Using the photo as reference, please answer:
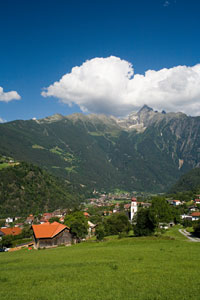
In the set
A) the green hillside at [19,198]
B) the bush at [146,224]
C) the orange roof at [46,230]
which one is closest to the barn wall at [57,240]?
the orange roof at [46,230]

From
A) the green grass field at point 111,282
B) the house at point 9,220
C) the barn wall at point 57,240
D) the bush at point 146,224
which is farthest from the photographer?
the house at point 9,220

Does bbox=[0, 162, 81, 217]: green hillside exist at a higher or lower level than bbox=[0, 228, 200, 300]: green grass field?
lower

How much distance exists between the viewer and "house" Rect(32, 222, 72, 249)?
62.9m

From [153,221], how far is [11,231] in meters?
76.1

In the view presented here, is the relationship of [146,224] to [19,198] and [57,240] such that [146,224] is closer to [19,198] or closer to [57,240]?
[57,240]

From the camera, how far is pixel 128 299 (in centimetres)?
1388

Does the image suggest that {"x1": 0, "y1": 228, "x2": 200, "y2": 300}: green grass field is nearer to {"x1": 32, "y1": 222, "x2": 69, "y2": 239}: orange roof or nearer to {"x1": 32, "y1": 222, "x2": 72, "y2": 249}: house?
{"x1": 32, "y1": 222, "x2": 69, "y2": 239}: orange roof

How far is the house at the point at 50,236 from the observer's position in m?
62.9

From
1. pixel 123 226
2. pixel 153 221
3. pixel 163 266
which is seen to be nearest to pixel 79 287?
pixel 163 266

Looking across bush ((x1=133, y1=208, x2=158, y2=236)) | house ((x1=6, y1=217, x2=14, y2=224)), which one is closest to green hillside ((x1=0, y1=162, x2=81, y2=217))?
house ((x1=6, y1=217, x2=14, y2=224))

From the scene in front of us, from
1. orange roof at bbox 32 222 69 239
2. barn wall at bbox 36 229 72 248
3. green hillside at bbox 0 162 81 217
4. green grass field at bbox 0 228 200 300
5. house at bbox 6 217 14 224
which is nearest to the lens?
green grass field at bbox 0 228 200 300

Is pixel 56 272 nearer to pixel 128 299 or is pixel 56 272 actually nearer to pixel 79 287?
pixel 79 287

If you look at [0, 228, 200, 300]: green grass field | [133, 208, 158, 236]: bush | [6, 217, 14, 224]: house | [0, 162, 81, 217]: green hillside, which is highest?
[0, 228, 200, 300]: green grass field

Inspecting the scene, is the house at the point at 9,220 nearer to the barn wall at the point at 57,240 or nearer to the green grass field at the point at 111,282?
the barn wall at the point at 57,240
